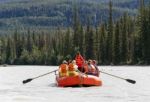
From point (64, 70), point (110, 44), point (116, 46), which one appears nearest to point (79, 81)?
point (64, 70)

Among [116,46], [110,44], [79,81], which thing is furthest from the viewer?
[110,44]

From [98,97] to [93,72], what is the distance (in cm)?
1078

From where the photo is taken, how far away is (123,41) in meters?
118

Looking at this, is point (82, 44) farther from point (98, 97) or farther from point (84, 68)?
point (98, 97)

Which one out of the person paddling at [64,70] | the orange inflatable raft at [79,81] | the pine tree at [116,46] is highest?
the person paddling at [64,70]

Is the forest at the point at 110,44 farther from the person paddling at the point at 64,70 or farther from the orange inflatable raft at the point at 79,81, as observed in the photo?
the orange inflatable raft at the point at 79,81

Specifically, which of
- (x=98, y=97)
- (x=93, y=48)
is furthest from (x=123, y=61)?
(x=98, y=97)

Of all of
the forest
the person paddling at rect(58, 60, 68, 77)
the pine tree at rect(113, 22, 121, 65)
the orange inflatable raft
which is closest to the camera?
the orange inflatable raft

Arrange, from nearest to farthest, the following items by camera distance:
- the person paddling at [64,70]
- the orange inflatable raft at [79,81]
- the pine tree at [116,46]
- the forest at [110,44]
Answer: the orange inflatable raft at [79,81] → the person paddling at [64,70] → the forest at [110,44] → the pine tree at [116,46]

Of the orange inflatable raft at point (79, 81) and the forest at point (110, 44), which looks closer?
the orange inflatable raft at point (79, 81)

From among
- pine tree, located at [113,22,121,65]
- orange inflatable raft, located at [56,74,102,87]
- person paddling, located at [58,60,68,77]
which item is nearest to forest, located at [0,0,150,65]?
pine tree, located at [113,22,121,65]

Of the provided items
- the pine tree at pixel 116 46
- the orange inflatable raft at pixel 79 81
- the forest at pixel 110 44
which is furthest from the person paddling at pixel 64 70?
the pine tree at pixel 116 46

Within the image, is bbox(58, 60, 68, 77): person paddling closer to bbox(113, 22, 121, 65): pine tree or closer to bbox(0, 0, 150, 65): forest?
bbox(0, 0, 150, 65): forest

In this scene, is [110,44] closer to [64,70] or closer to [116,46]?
[116,46]
